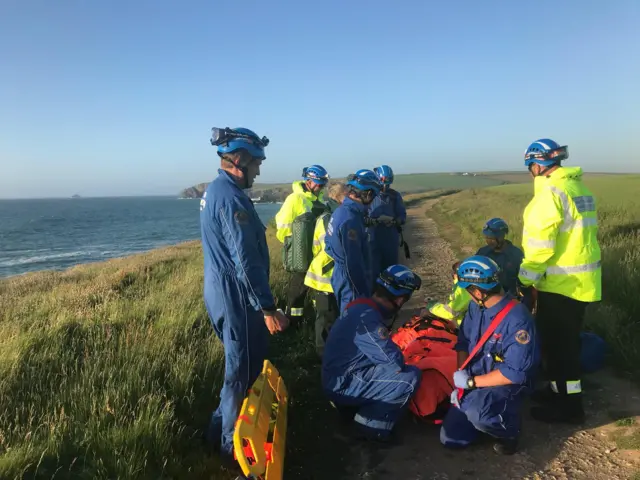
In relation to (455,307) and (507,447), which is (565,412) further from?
(455,307)

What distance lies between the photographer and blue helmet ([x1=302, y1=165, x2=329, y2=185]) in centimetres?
669

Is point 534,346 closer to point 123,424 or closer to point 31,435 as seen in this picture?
point 123,424

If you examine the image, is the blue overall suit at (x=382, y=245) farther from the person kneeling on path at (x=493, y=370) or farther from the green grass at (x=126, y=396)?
the person kneeling on path at (x=493, y=370)

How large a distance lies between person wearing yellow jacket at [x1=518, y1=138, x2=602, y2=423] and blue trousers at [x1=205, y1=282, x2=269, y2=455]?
2400 millimetres

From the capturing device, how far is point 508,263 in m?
5.57

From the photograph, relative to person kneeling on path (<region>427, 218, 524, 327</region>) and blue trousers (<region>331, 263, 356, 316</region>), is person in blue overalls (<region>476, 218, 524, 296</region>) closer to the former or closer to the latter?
person kneeling on path (<region>427, 218, 524, 327</region>)

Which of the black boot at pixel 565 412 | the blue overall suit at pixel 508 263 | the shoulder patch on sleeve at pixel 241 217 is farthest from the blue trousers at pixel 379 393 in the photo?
the blue overall suit at pixel 508 263

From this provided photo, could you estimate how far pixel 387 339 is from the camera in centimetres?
393

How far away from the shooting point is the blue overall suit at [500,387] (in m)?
3.61

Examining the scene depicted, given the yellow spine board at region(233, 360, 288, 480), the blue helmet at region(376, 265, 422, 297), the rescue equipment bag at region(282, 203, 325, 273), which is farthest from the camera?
the rescue equipment bag at region(282, 203, 325, 273)

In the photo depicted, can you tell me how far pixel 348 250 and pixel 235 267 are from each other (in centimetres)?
170

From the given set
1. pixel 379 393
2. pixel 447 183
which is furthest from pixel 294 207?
pixel 447 183

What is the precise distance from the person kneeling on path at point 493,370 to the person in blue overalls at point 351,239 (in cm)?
132

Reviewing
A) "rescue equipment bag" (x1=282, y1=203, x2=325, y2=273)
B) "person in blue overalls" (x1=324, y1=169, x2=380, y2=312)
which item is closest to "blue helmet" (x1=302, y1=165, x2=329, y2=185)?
"rescue equipment bag" (x1=282, y1=203, x2=325, y2=273)
